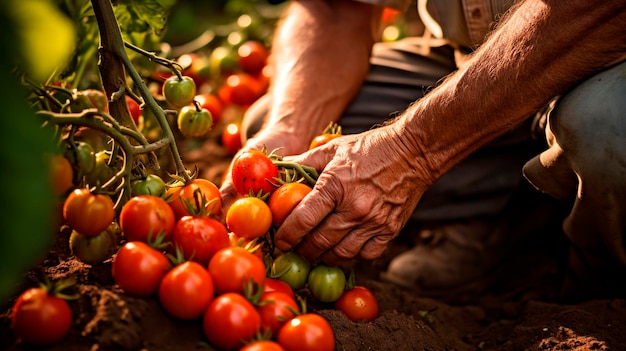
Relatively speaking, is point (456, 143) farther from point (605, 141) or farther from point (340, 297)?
point (340, 297)

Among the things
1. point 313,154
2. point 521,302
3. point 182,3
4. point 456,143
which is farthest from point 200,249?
point 182,3

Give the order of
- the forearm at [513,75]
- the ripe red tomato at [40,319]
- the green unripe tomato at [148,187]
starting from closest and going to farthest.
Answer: the ripe red tomato at [40,319] < the green unripe tomato at [148,187] < the forearm at [513,75]

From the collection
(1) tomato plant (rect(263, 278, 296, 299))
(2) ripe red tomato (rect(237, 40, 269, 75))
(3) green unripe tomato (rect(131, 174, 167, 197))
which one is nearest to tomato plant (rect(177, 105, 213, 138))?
(3) green unripe tomato (rect(131, 174, 167, 197))

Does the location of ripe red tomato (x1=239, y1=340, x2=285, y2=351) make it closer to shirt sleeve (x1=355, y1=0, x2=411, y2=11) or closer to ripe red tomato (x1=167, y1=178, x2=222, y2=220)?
ripe red tomato (x1=167, y1=178, x2=222, y2=220)

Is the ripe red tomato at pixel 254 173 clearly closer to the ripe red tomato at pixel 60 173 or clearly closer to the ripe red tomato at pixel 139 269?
the ripe red tomato at pixel 139 269

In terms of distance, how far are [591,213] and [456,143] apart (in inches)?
18.7

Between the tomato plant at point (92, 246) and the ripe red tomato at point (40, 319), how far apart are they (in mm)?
177

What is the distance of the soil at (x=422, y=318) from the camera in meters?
1.48

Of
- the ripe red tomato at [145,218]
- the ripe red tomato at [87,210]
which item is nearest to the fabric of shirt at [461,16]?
the ripe red tomato at [145,218]

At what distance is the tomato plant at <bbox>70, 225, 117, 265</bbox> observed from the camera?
161cm

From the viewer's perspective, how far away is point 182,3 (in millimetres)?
5180

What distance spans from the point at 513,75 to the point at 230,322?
1.03 m

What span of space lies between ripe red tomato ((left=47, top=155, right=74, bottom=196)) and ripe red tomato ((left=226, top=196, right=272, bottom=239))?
42 centimetres

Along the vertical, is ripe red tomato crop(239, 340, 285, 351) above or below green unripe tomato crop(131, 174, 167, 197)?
below
